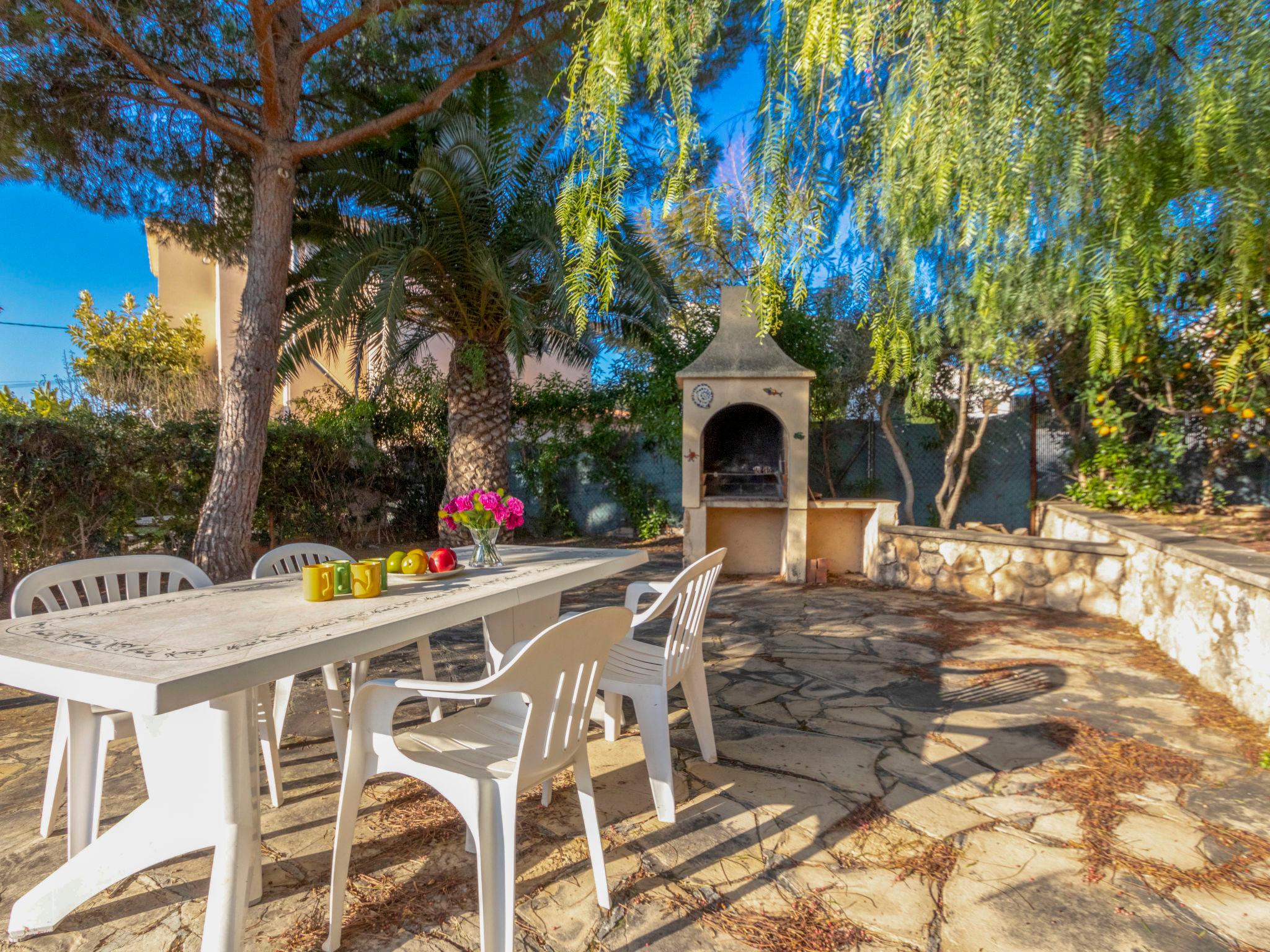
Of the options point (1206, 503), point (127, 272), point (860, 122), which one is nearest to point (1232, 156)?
point (860, 122)

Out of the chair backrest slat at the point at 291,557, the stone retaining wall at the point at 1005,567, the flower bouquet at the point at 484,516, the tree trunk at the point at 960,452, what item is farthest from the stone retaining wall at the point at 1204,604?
the chair backrest slat at the point at 291,557

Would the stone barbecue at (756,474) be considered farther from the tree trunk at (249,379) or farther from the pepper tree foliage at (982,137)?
the pepper tree foliage at (982,137)

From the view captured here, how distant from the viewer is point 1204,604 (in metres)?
3.91

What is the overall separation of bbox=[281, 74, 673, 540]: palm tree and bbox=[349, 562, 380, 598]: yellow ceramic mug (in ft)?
A: 14.5

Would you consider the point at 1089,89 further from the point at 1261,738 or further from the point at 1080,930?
the point at 1261,738

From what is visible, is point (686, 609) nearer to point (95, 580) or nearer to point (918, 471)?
point (95, 580)

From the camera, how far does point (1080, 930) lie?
6.16ft

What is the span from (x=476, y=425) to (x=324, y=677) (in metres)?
5.67

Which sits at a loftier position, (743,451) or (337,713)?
(743,451)

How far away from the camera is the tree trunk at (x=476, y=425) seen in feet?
28.1

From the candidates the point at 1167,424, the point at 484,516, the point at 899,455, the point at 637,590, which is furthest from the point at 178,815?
the point at 899,455

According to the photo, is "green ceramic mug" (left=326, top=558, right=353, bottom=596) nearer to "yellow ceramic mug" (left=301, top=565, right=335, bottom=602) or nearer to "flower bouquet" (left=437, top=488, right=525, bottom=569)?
"yellow ceramic mug" (left=301, top=565, right=335, bottom=602)

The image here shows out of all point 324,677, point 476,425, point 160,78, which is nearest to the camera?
point 324,677

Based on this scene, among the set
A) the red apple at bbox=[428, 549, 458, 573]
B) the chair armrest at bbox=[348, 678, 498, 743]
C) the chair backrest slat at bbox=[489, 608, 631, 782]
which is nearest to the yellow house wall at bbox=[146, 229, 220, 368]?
the red apple at bbox=[428, 549, 458, 573]
